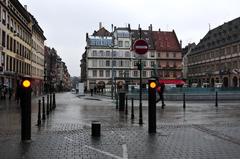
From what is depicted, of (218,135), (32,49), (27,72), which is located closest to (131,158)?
(218,135)

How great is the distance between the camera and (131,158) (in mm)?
7105

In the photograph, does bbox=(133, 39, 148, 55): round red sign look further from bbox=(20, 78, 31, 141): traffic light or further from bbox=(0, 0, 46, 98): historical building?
bbox=(0, 0, 46, 98): historical building

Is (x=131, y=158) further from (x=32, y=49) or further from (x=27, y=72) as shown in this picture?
(x=32, y=49)

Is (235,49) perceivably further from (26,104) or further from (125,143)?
(26,104)

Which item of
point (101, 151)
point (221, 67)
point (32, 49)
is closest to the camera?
point (101, 151)

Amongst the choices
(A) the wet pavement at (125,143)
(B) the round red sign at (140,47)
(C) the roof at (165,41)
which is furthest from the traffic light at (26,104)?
(C) the roof at (165,41)

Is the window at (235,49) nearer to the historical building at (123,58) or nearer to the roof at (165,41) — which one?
the historical building at (123,58)

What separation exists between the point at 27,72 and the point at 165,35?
156ft

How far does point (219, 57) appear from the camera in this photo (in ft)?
294

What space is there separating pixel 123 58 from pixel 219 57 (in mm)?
25027

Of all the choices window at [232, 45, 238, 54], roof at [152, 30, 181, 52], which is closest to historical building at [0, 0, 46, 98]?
roof at [152, 30, 181, 52]

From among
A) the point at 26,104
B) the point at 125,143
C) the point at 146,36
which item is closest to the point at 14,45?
the point at 26,104

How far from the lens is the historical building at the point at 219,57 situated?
81.7 meters

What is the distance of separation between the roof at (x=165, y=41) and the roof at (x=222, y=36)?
733 centimetres
